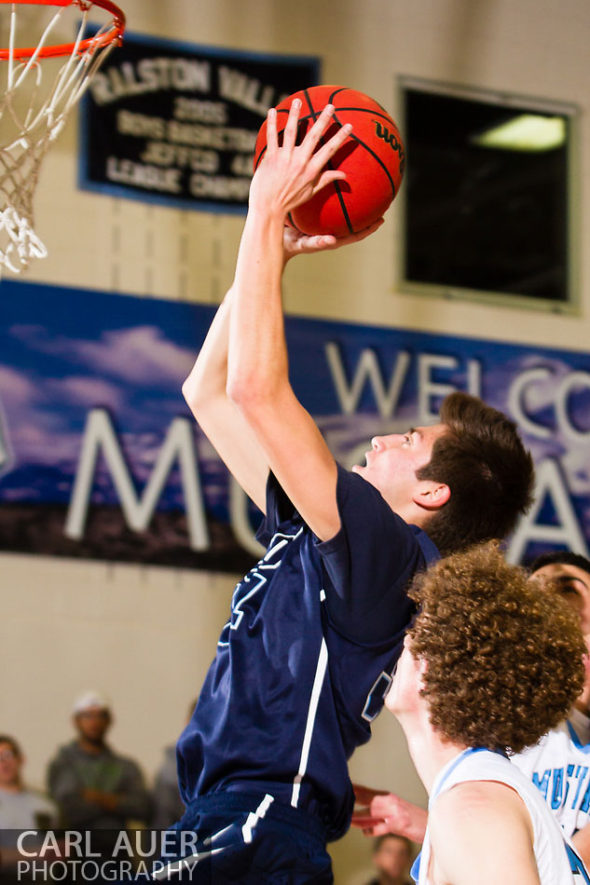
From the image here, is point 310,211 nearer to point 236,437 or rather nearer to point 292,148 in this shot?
point 292,148

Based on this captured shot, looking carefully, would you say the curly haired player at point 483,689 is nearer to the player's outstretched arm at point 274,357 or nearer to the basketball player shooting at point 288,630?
the basketball player shooting at point 288,630

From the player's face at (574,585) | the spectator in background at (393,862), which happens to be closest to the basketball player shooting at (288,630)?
the player's face at (574,585)

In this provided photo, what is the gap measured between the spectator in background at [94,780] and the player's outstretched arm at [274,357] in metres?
4.73

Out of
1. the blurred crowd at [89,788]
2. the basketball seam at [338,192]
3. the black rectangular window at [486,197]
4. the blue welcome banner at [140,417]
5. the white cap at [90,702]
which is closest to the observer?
the basketball seam at [338,192]

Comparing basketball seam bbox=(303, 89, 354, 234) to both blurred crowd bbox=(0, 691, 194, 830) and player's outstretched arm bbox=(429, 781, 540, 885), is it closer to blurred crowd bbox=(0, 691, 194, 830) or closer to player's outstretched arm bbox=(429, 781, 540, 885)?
player's outstretched arm bbox=(429, 781, 540, 885)

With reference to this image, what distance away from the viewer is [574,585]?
372cm

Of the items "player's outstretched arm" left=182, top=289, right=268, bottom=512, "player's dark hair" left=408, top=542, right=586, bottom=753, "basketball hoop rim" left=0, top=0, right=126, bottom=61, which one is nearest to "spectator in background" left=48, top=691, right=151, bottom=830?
"basketball hoop rim" left=0, top=0, right=126, bottom=61

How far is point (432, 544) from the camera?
243cm

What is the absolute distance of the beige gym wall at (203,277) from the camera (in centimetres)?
661

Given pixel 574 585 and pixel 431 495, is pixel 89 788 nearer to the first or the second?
pixel 574 585

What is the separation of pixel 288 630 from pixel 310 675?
0.10m

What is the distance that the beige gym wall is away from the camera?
6609mm

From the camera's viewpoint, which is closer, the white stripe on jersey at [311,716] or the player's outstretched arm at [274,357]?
the player's outstretched arm at [274,357]

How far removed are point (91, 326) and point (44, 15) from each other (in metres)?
1.94
